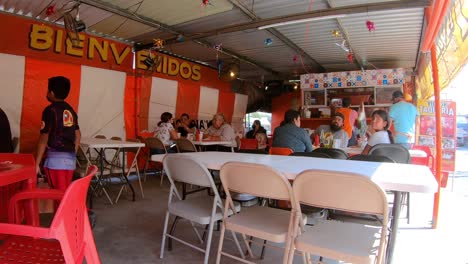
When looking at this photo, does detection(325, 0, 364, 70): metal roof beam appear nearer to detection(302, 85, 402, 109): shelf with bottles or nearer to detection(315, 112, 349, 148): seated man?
detection(302, 85, 402, 109): shelf with bottles

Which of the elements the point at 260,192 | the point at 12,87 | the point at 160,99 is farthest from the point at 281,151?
the point at 160,99

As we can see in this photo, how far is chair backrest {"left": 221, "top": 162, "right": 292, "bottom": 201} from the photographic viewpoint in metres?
1.65

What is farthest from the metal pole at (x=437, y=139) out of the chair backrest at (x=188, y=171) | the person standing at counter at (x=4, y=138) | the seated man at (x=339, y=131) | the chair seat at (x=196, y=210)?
the person standing at counter at (x=4, y=138)

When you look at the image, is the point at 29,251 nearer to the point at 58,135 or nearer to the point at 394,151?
the point at 58,135

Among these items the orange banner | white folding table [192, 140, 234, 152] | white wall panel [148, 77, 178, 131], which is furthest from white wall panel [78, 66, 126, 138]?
white folding table [192, 140, 234, 152]

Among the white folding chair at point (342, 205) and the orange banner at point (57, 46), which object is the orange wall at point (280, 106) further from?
the white folding chair at point (342, 205)

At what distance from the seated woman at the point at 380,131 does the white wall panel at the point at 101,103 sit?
4.65 m

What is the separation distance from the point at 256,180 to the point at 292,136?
6.26 ft

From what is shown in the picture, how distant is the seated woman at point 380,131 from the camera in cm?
346

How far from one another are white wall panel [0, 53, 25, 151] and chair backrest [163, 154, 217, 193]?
3.84 m

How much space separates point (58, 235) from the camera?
103 cm

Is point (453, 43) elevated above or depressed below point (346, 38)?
below

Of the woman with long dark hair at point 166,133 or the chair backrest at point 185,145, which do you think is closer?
the chair backrest at point 185,145

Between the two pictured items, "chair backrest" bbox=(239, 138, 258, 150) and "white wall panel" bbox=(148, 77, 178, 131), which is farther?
"white wall panel" bbox=(148, 77, 178, 131)
